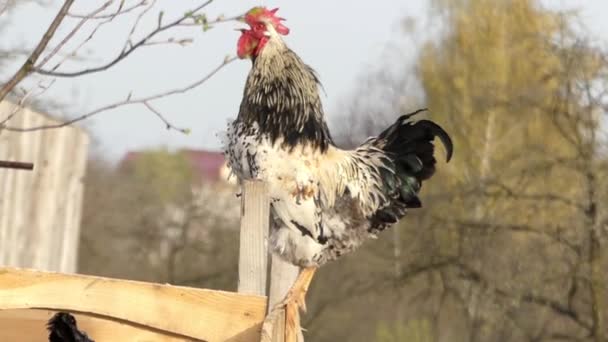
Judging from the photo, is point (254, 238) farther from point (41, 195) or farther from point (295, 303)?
point (41, 195)

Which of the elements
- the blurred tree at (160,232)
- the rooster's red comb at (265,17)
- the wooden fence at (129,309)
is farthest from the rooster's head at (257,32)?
the blurred tree at (160,232)

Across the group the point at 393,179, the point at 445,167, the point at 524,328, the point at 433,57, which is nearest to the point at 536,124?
the point at 445,167

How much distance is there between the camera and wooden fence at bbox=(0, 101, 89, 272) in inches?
274

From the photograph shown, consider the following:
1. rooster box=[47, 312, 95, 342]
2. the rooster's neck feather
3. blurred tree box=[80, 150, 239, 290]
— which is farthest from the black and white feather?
blurred tree box=[80, 150, 239, 290]

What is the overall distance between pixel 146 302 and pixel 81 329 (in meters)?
0.15

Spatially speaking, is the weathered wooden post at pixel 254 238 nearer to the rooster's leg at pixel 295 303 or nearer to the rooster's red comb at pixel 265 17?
the rooster's leg at pixel 295 303

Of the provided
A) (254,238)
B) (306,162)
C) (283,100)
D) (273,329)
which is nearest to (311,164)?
(306,162)

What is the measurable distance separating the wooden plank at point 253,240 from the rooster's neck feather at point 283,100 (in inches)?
36.5

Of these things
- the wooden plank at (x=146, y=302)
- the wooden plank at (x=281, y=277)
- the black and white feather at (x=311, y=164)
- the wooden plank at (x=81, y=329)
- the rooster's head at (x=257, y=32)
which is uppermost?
the rooster's head at (x=257, y=32)

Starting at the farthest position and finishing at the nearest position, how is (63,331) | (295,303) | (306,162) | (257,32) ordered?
(257,32) → (306,162) → (295,303) → (63,331)

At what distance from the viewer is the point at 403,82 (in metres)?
21.2

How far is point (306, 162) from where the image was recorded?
3492mm

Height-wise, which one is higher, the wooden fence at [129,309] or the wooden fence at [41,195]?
the wooden fence at [41,195]

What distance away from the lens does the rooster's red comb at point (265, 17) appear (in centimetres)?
356
